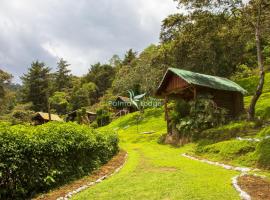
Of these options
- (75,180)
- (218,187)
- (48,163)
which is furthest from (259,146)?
(48,163)

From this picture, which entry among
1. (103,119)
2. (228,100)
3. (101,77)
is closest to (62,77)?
(101,77)

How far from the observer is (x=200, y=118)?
75.7ft

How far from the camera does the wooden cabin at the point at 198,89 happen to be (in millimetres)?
25203

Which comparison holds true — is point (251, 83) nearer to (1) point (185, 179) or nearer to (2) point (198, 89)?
(2) point (198, 89)

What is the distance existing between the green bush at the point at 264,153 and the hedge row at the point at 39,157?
7.06 meters

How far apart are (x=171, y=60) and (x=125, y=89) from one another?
14698mm

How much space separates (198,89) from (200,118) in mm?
3206

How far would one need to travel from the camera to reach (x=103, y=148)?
16.0 metres

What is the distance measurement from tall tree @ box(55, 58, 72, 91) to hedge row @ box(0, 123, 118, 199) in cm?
8070

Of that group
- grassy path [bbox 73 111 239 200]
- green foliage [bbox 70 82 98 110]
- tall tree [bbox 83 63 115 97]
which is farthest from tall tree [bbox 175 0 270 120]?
tall tree [bbox 83 63 115 97]

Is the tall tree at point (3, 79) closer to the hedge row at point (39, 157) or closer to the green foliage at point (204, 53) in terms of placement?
the green foliage at point (204, 53)

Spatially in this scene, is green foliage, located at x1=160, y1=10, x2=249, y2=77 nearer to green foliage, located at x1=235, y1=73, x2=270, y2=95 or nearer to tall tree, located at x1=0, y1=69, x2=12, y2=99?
green foliage, located at x1=235, y1=73, x2=270, y2=95

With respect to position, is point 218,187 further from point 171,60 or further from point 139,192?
point 171,60

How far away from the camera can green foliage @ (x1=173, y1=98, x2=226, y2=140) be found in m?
22.9
